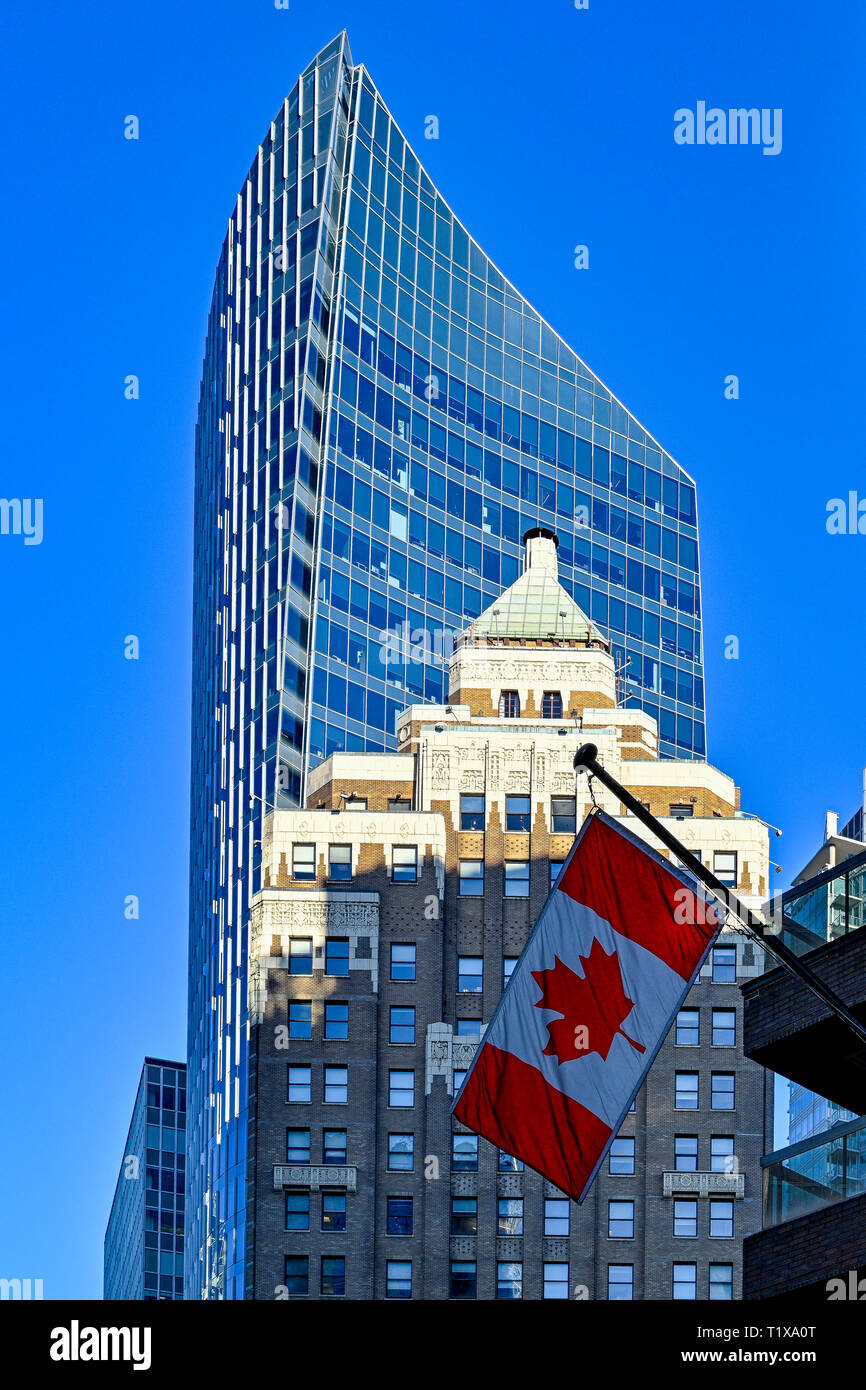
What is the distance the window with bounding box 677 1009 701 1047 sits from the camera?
10131 centimetres

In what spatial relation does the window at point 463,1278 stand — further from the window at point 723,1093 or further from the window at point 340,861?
the window at point 340,861

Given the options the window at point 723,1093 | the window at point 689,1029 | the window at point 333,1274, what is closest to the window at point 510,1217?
the window at point 333,1274

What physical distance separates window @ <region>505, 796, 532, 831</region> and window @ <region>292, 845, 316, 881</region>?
8.83 metres

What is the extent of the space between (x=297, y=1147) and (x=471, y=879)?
47.7 ft

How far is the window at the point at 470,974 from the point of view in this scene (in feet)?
346

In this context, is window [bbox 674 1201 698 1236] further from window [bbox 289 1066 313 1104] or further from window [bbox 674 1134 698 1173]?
window [bbox 289 1066 313 1104]

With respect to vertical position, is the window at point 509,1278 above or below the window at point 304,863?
below

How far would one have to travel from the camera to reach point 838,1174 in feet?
112

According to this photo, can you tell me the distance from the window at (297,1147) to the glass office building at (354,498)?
45.3ft

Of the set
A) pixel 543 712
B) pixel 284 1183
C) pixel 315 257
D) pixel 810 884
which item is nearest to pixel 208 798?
pixel 315 257

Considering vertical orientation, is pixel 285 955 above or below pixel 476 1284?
above

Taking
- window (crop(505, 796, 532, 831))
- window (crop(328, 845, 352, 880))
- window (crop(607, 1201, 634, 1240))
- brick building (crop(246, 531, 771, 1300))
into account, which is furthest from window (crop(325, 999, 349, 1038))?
window (crop(607, 1201, 634, 1240))
